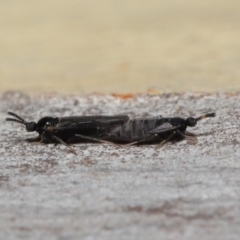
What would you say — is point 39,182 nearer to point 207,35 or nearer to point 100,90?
point 100,90

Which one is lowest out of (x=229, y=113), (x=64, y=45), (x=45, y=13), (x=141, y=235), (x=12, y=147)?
(x=141, y=235)

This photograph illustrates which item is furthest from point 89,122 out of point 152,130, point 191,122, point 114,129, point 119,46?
point 119,46

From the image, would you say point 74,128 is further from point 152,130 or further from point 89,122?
point 152,130

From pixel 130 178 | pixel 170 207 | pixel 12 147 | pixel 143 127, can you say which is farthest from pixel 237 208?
pixel 12 147

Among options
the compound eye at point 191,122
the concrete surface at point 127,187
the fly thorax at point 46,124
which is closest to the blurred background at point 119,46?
the compound eye at point 191,122

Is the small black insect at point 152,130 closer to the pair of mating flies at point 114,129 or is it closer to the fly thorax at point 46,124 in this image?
the pair of mating flies at point 114,129

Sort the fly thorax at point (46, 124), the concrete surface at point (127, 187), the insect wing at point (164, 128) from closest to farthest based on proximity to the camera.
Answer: the concrete surface at point (127, 187)
the insect wing at point (164, 128)
the fly thorax at point (46, 124)
